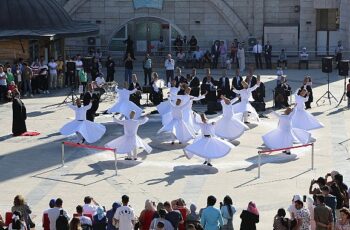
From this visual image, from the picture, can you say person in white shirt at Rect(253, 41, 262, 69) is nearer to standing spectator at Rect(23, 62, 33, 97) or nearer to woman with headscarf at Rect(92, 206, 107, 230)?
standing spectator at Rect(23, 62, 33, 97)

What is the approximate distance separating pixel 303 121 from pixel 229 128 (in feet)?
9.20

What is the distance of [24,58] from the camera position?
4369cm

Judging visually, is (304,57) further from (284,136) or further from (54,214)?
(54,214)

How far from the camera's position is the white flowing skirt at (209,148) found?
25953mm

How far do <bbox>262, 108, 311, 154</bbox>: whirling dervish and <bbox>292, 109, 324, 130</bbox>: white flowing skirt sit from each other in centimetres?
213

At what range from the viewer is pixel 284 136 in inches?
1109

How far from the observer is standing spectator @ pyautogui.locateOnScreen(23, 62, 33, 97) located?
40.2 metres

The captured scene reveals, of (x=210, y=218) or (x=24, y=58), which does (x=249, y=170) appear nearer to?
(x=210, y=218)

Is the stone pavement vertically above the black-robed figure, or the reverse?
the black-robed figure

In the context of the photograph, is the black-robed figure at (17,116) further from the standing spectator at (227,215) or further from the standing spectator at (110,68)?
the standing spectator at (227,215)

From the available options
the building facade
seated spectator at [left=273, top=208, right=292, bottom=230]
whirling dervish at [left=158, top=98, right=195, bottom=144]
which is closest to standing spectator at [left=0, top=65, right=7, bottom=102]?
whirling dervish at [left=158, top=98, right=195, bottom=144]

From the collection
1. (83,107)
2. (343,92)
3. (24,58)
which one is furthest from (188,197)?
(24,58)

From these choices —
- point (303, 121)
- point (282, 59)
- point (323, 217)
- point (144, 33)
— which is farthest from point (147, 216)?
point (144, 33)

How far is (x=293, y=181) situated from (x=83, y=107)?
7.60 meters
